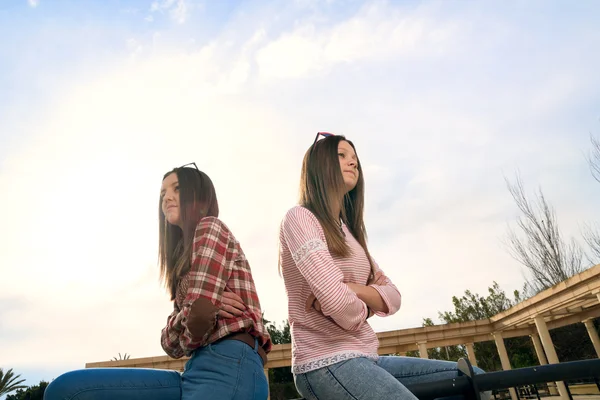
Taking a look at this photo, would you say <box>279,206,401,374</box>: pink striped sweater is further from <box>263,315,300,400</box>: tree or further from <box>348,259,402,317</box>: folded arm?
<box>263,315,300,400</box>: tree

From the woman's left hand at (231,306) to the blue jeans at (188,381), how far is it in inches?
3.9

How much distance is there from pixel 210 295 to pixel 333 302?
46 cm

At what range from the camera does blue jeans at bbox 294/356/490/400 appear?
4.31 feet

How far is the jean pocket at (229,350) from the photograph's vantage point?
1.51 metres

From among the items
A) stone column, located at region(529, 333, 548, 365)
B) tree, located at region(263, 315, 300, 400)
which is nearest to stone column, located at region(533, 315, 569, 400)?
stone column, located at region(529, 333, 548, 365)

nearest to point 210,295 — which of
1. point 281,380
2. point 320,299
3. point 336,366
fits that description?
point 320,299

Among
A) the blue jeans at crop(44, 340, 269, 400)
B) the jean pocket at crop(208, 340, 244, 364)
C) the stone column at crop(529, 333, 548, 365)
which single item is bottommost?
the stone column at crop(529, 333, 548, 365)

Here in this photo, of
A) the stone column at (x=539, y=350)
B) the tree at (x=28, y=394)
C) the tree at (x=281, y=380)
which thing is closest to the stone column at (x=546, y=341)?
the stone column at (x=539, y=350)

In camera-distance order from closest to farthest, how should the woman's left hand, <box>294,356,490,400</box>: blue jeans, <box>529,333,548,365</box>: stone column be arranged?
<box>294,356,490,400</box>: blue jeans < the woman's left hand < <box>529,333,548,365</box>: stone column

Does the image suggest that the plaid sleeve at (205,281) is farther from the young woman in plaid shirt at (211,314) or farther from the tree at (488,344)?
the tree at (488,344)

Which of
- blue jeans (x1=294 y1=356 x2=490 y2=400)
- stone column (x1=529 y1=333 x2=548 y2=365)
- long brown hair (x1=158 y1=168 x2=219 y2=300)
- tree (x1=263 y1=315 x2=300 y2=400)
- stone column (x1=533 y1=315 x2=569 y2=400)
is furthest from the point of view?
tree (x1=263 y1=315 x2=300 y2=400)

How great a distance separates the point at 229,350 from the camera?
1530 mm

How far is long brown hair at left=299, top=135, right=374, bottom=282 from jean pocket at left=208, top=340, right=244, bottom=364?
0.51 meters

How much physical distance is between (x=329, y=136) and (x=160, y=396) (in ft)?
4.48
